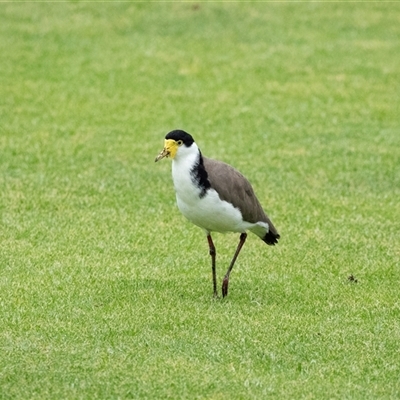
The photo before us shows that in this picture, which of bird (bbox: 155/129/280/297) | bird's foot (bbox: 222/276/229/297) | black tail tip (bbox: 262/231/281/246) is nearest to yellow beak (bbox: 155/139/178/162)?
bird (bbox: 155/129/280/297)

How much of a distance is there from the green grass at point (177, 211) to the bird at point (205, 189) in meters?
0.79

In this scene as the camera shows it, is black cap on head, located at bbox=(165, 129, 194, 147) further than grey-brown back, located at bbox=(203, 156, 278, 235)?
No

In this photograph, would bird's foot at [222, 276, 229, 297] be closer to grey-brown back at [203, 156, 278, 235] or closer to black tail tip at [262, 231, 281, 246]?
grey-brown back at [203, 156, 278, 235]

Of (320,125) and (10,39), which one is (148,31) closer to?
(10,39)

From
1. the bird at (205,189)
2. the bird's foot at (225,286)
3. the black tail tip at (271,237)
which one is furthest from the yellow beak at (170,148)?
the black tail tip at (271,237)

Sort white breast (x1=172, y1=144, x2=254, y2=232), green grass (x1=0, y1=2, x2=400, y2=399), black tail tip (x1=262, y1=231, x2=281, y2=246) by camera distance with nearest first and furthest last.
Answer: green grass (x1=0, y1=2, x2=400, y2=399)
white breast (x1=172, y1=144, x2=254, y2=232)
black tail tip (x1=262, y1=231, x2=281, y2=246)

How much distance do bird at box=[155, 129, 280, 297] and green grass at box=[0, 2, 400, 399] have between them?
2.59 feet

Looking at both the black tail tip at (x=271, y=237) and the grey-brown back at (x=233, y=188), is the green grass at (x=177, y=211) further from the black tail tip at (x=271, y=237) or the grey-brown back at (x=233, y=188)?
the grey-brown back at (x=233, y=188)

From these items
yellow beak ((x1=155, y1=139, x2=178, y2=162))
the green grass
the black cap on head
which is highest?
the black cap on head

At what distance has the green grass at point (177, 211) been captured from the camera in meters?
8.34

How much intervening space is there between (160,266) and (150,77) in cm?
1071

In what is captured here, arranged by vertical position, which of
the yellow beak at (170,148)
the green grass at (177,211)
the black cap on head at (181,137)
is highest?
the black cap on head at (181,137)

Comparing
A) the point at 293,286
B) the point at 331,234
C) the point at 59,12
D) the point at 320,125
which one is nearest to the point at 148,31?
the point at 59,12

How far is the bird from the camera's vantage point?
31.3 feet
